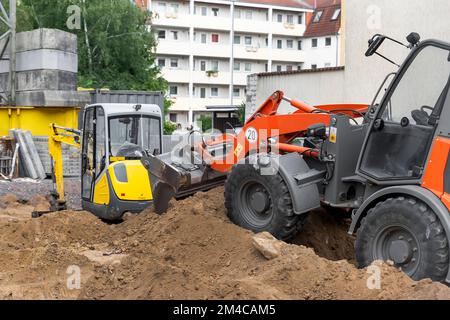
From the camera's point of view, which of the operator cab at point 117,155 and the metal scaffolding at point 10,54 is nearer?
the operator cab at point 117,155

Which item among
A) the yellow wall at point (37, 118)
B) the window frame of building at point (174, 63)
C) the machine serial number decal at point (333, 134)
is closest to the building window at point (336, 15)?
the window frame of building at point (174, 63)

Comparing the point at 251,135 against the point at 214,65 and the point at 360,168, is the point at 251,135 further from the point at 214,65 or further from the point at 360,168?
the point at 214,65

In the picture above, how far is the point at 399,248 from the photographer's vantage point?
512 centimetres

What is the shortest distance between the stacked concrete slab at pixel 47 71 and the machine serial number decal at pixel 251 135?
38.8 feet

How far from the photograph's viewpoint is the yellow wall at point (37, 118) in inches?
705

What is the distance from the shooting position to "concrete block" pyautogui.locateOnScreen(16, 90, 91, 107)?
57.9 ft

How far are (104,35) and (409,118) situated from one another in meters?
27.4

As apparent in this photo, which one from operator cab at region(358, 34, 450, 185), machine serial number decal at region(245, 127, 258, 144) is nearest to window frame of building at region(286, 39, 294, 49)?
machine serial number decal at region(245, 127, 258, 144)

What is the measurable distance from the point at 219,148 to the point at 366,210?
254cm

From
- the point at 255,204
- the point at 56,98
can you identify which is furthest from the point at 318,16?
the point at 255,204

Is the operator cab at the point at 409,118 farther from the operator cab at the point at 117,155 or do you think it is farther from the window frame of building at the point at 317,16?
the window frame of building at the point at 317,16

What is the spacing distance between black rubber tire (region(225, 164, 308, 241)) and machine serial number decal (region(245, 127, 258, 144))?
44 centimetres

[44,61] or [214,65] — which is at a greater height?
[214,65]

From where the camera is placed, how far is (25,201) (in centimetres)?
1302
